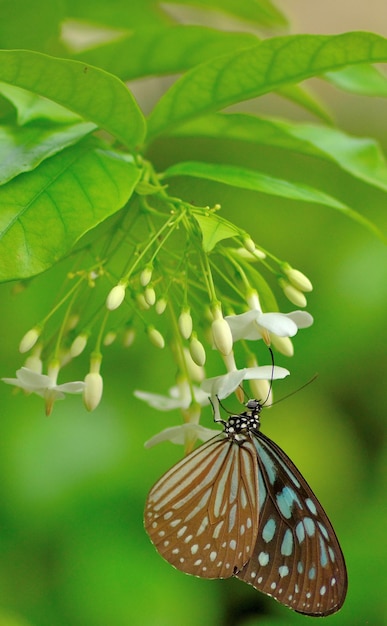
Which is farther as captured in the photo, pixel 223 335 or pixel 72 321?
pixel 72 321

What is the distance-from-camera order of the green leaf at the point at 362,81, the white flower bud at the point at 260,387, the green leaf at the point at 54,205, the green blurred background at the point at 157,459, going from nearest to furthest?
the green leaf at the point at 54,205, the white flower bud at the point at 260,387, the green leaf at the point at 362,81, the green blurred background at the point at 157,459

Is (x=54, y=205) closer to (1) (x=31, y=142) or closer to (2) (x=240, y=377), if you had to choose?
(1) (x=31, y=142)

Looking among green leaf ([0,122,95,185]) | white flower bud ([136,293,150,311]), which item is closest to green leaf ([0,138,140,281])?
green leaf ([0,122,95,185])

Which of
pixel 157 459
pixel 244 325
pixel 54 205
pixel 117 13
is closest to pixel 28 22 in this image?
pixel 117 13

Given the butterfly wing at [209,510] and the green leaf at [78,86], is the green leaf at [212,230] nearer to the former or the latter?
the green leaf at [78,86]

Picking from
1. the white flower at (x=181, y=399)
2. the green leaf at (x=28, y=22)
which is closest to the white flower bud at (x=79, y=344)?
the white flower at (x=181, y=399)

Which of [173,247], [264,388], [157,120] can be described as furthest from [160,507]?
[157,120]

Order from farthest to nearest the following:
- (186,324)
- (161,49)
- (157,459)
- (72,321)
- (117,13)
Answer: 1. (157,459)
2. (117,13)
3. (161,49)
4. (72,321)
5. (186,324)
